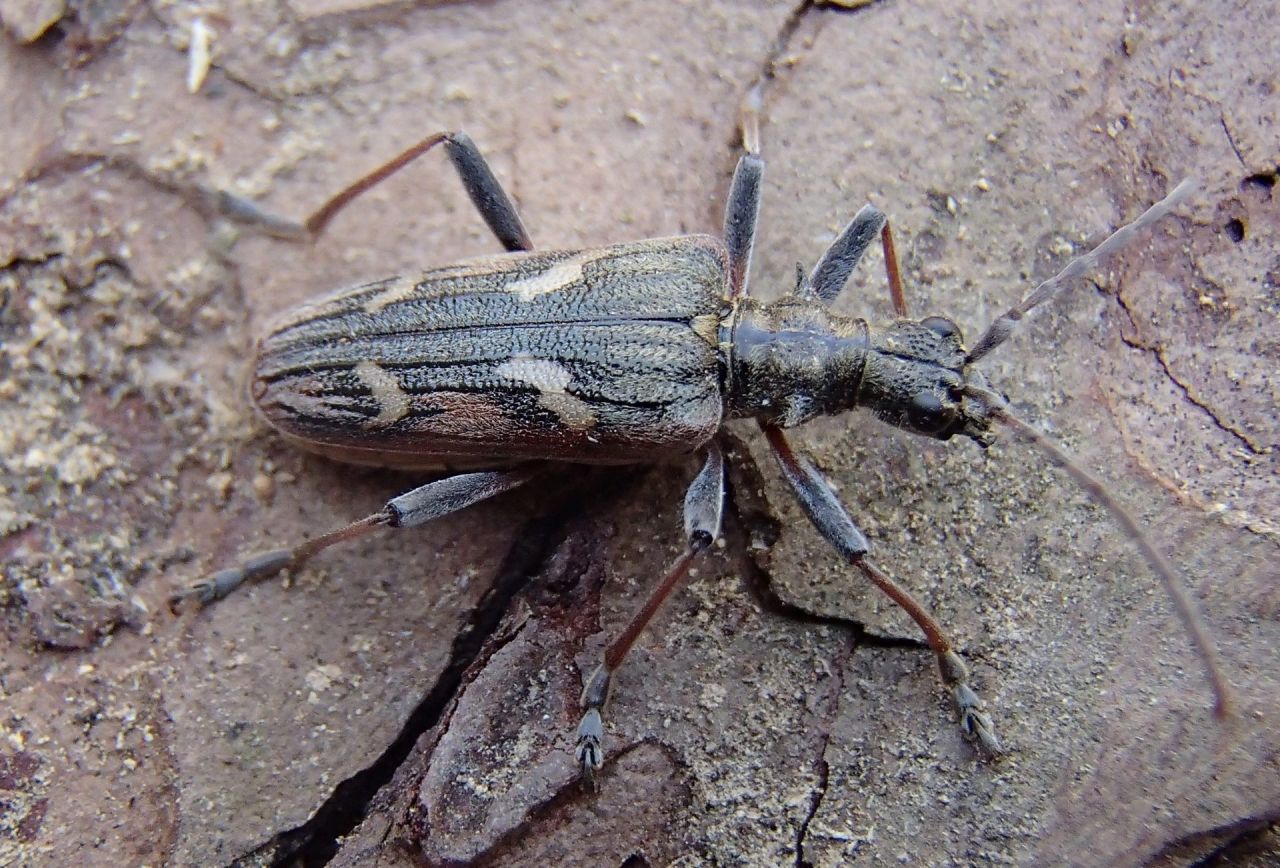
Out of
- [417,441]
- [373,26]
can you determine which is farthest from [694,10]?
[417,441]

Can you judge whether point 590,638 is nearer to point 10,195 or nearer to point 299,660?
point 299,660

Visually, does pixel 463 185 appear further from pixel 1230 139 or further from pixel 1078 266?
pixel 1230 139

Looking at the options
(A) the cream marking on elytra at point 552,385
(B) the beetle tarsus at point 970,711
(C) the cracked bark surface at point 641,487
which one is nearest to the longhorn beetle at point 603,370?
(A) the cream marking on elytra at point 552,385

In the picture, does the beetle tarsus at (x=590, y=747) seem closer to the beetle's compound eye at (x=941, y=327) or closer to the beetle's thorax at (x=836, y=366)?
the beetle's thorax at (x=836, y=366)

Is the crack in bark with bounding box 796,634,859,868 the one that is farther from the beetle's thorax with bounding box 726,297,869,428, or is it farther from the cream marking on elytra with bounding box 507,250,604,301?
the cream marking on elytra with bounding box 507,250,604,301

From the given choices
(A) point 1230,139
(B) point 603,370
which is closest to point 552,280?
(B) point 603,370

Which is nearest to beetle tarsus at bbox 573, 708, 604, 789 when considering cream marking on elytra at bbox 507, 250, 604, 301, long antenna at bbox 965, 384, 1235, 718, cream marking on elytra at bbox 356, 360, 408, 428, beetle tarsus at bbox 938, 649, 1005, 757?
beetle tarsus at bbox 938, 649, 1005, 757
